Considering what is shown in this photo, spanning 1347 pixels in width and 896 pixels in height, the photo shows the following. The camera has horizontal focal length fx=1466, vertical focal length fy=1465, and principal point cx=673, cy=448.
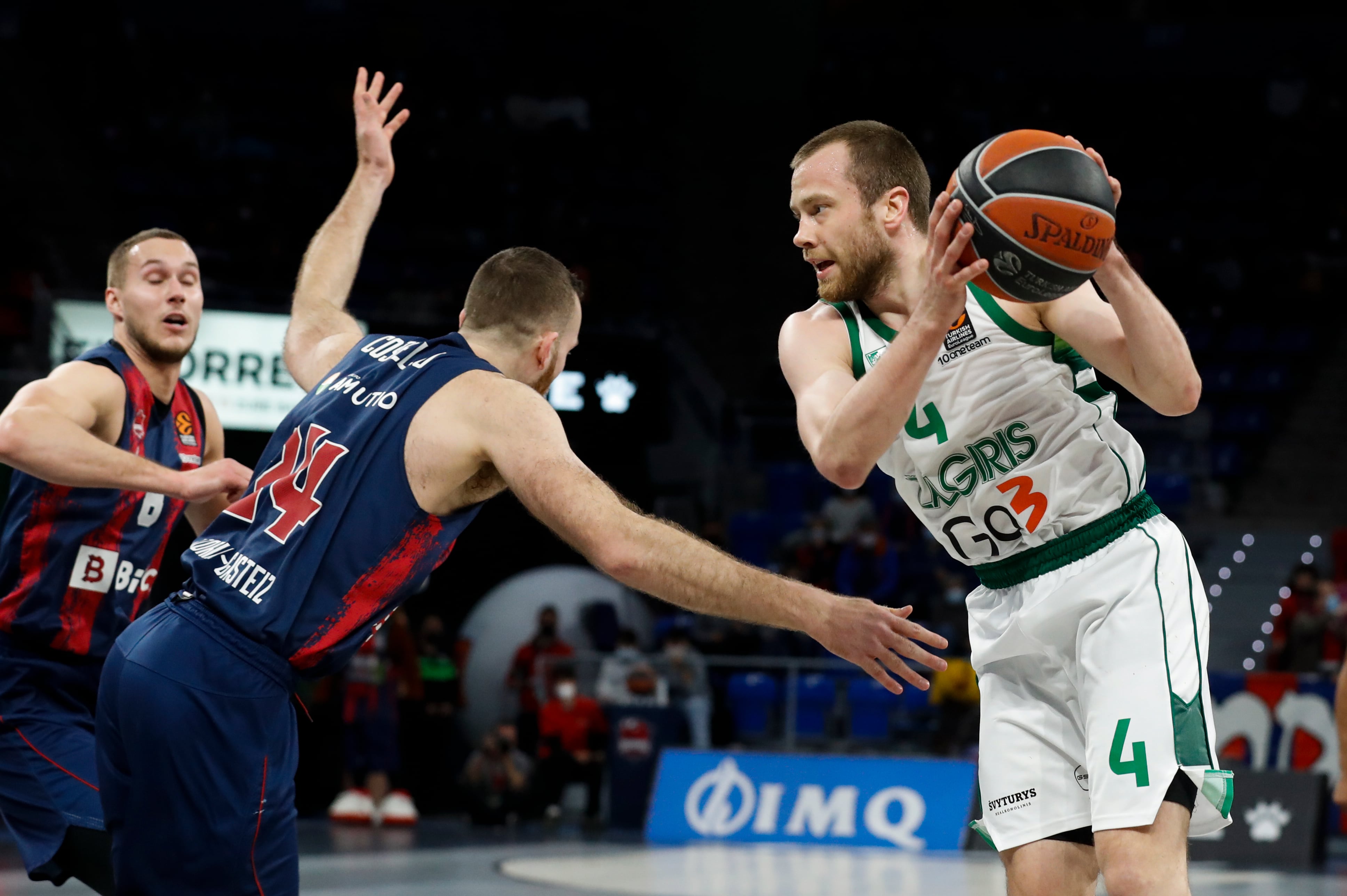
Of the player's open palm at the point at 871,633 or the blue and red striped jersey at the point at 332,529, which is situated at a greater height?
the blue and red striped jersey at the point at 332,529

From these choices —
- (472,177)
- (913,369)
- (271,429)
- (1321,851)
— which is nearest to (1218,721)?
(1321,851)

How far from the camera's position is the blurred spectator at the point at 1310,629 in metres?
12.6

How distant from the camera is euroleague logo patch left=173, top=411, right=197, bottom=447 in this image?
4715 mm

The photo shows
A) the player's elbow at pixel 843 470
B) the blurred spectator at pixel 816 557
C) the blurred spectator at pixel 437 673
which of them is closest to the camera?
the player's elbow at pixel 843 470

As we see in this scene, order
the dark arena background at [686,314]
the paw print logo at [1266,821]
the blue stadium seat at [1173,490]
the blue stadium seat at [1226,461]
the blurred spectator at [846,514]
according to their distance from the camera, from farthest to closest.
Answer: the blue stadium seat at [1226,461] < the blue stadium seat at [1173,490] < the blurred spectator at [846,514] < the dark arena background at [686,314] < the paw print logo at [1266,821]

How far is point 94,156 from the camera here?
18.6 meters

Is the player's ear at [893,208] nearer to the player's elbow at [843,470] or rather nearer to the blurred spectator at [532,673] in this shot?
the player's elbow at [843,470]

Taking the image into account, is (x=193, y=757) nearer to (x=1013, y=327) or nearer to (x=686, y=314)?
(x=1013, y=327)

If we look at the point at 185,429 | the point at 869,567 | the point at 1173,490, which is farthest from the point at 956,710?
the point at 185,429

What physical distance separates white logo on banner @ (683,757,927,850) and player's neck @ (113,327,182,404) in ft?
26.2

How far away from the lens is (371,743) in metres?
13.0

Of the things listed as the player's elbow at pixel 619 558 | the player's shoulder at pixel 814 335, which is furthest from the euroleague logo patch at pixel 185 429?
the player's elbow at pixel 619 558

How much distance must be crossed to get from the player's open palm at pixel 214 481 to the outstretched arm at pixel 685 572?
116 cm

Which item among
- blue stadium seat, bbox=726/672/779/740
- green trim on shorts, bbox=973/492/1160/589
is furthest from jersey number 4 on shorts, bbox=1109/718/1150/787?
blue stadium seat, bbox=726/672/779/740
